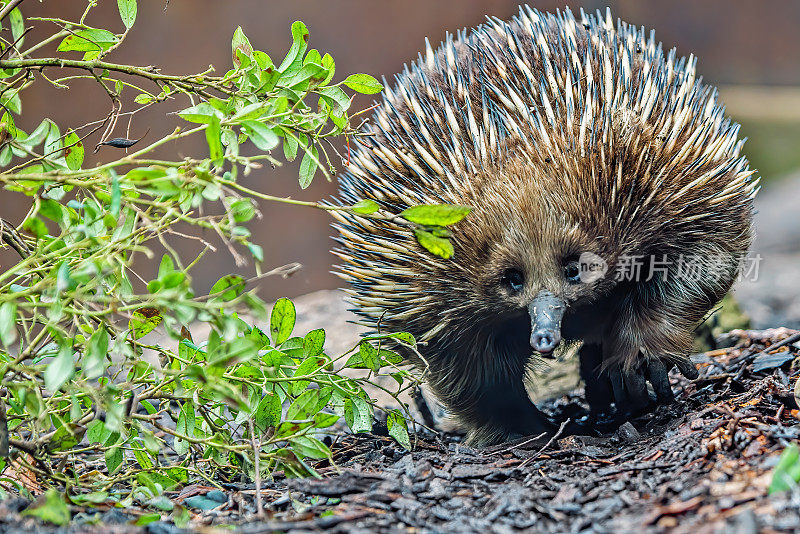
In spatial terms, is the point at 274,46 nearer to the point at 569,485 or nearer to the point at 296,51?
the point at 296,51

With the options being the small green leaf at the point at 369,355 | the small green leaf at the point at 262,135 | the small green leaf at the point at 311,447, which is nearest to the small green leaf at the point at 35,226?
the small green leaf at the point at 262,135

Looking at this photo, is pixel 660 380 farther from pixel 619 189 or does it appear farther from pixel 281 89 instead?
pixel 281 89

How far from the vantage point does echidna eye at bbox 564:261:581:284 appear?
297 cm

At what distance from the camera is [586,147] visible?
304 centimetres

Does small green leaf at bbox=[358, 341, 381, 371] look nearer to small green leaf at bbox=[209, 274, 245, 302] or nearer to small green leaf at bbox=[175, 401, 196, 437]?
small green leaf at bbox=[175, 401, 196, 437]

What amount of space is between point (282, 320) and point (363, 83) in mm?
860

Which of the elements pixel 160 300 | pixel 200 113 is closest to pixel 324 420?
pixel 160 300

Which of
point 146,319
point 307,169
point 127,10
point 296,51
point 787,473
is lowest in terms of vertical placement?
point 787,473

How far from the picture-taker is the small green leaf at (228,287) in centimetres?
222

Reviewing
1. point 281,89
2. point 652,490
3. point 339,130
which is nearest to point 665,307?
point 652,490

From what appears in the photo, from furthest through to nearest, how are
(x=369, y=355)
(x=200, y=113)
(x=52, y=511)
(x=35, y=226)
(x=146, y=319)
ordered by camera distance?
(x=369, y=355)
(x=146, y=319)
(x=200, y=113)
(x=35, y=226)
(x=52, y=511)

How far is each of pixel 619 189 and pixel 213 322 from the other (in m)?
1.61

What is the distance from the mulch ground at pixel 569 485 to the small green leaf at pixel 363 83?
1284 mm

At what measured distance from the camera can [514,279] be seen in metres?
3.05
